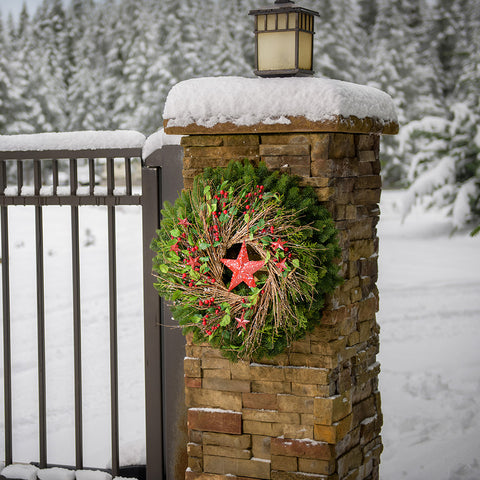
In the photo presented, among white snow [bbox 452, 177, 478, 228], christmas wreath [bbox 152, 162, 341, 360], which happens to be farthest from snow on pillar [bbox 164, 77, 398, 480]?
white snow [bbox 452, 177, 478, 228]

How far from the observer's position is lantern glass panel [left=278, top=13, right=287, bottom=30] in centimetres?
266

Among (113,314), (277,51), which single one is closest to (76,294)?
(113,314)

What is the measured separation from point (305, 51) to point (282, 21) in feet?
0.49

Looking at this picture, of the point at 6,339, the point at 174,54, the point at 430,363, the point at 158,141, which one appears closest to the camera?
the point at 158,141

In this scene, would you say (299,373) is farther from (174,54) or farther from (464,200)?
(174,54)

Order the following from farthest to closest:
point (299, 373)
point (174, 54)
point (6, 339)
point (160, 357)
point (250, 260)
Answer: point (174, 54) < point (6, 339) < point (160, 357) < point (299, 373) < point (250, 260)

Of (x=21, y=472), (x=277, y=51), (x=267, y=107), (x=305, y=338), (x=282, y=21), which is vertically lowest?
(x=21, y=472)

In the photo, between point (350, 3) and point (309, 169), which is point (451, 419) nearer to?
point (309, 169)

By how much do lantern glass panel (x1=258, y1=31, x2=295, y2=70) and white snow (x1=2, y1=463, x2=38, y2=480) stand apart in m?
2.24

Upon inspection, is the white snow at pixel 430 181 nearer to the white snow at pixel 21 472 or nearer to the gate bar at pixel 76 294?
the gate bar at pixel 76 294

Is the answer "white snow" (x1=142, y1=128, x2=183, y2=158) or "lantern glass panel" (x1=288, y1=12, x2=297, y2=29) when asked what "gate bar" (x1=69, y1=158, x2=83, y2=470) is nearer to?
"white snow" (x1=142, y1=128, x2=183, y2=158)

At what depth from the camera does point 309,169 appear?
8.16 ft

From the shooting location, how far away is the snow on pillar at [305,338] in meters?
2.48

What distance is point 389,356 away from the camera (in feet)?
20.4
